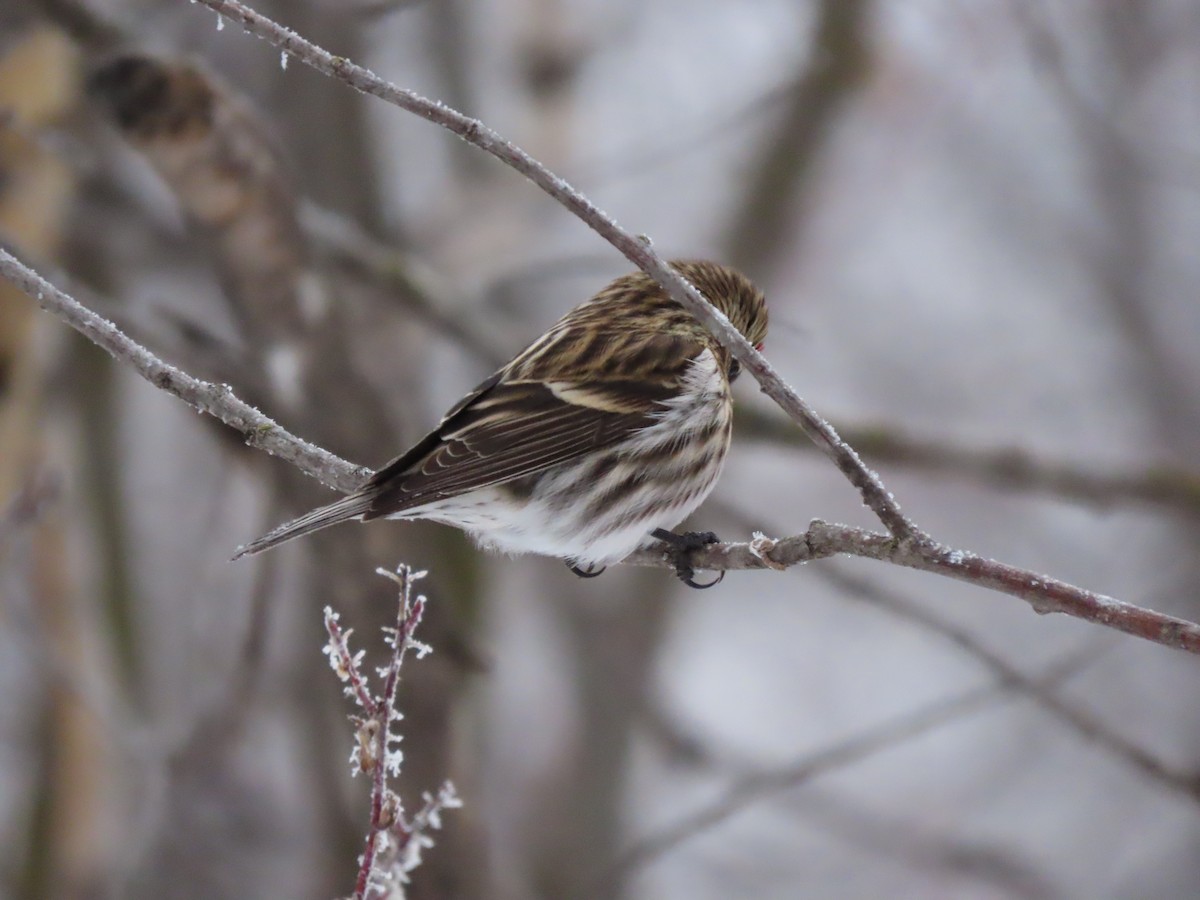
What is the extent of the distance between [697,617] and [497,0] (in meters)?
4.99

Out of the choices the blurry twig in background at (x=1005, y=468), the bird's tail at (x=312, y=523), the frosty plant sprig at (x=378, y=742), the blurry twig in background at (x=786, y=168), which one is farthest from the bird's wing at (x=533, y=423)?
the blurry twig in background at (x=786, y=168)

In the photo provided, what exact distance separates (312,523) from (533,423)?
2.46 feet

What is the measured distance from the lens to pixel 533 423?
10.5 ft

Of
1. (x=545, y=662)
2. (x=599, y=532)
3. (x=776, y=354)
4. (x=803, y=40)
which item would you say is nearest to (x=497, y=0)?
(x=803, y=40)

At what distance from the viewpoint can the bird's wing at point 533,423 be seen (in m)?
2.96

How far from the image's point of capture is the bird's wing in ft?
9.70

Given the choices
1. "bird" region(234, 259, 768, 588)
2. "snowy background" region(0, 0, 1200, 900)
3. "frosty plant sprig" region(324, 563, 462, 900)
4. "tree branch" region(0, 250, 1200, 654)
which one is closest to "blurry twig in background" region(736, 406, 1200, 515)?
"snowy background" region(0, 0, 1200, 900)

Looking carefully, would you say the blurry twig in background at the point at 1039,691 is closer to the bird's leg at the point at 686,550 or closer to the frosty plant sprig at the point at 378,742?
the bird's leg at the point at 686,550

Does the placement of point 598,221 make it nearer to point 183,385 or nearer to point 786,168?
point 183,385

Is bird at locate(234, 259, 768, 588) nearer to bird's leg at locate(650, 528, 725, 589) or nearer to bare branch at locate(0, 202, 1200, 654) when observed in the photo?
bird's leg at locate(650, 528, 725, 589)

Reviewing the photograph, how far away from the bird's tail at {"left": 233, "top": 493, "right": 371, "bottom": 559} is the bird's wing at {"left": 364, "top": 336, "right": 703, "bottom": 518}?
5.5 inches

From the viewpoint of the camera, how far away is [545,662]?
8.43 m

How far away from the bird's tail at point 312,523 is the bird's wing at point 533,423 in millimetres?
140

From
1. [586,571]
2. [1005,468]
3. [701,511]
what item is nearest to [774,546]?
[586,571]
